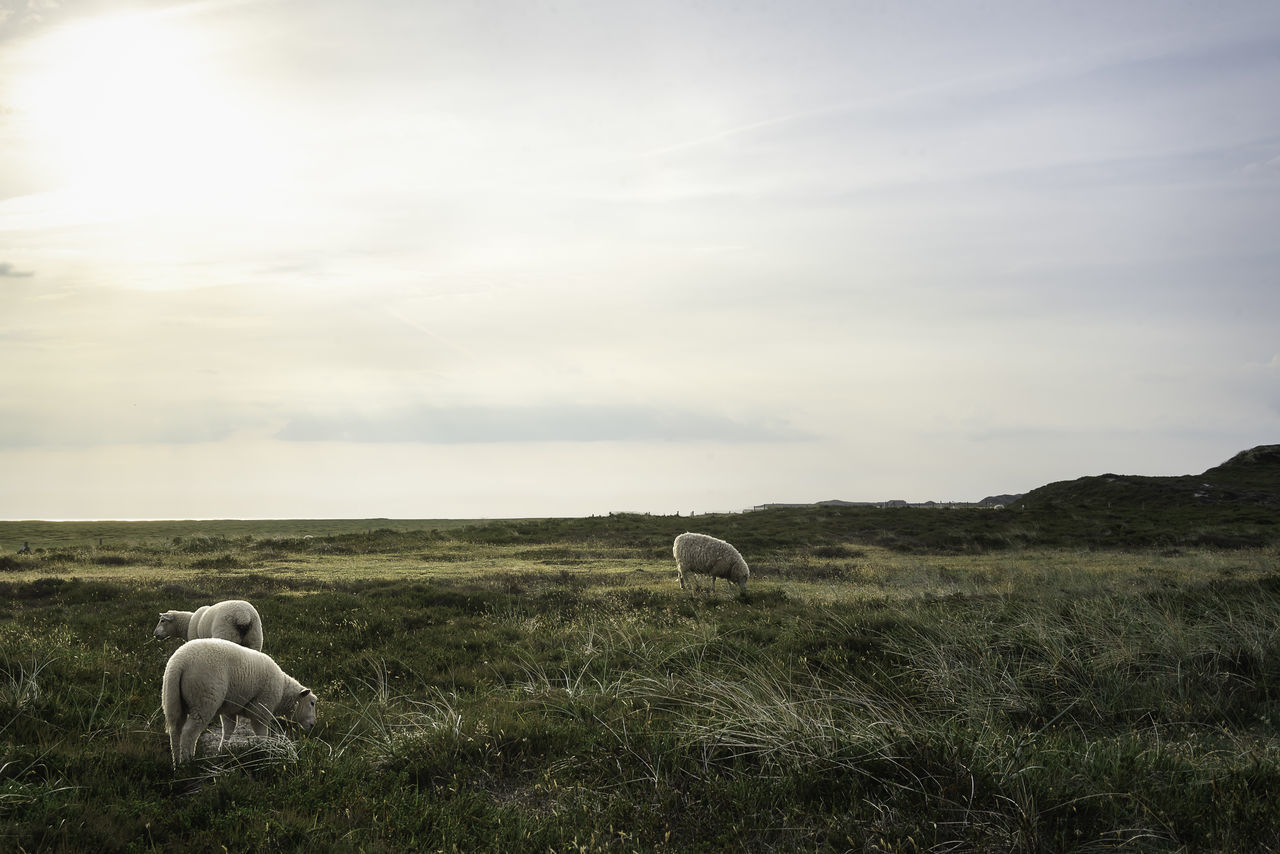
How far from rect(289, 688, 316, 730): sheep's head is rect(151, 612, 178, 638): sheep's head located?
220 inches

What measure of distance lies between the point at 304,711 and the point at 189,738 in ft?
5.06

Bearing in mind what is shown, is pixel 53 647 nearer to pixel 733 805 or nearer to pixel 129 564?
pixel 733 805

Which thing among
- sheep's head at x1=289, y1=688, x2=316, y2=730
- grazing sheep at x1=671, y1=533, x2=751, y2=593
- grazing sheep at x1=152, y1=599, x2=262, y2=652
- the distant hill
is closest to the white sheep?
sheep's head at x1=289, y1=688, x2=316, y2=730

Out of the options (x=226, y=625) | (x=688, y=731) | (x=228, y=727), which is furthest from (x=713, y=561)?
(x=688, y=731)

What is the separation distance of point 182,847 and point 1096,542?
42190mm

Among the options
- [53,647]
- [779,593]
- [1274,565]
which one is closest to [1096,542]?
[1274,565]

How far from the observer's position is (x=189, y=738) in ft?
23.4

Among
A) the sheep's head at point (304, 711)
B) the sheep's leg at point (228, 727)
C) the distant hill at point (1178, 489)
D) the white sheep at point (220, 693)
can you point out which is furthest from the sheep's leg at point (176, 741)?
the distant hill at point (1178, 489)

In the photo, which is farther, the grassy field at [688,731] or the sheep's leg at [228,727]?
the sheep's leg at [228,727]

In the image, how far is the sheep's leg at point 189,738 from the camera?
23.0ft

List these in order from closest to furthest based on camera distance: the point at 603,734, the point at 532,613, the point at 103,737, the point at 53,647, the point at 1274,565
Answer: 1. the point at 603,734
2. the point at 103,737
3. the point at 53,647
4. the point at 532,613
5. the point at 1274,565

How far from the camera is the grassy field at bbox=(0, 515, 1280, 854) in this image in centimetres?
549

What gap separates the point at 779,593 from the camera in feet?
65.3

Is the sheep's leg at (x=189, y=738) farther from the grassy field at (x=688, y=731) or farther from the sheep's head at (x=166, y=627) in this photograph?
the sheep's head at (x=166, y=627)
